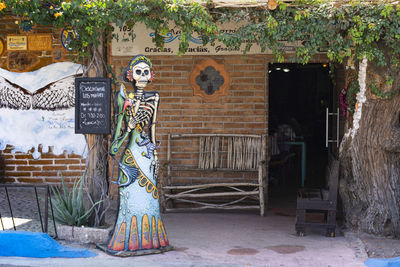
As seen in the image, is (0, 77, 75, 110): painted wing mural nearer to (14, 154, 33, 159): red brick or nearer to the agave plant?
(14, 154, 33, 159): red brick

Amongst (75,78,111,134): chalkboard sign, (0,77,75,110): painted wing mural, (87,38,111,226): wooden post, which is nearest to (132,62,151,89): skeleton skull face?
(75,78,111,134): chalkboard sign

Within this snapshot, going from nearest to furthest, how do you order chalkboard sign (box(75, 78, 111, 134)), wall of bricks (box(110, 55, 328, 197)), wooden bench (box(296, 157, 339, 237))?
chalkboard sign (box(75, 78, 111, 134))
wooden bench (box(296, 157, 339, 237))
wall of bricks (box(110, 55, 328, 197))

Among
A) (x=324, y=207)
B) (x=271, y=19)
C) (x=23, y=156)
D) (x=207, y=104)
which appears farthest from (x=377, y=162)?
(x=23, y=156)

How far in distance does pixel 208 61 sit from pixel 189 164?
5.67ft

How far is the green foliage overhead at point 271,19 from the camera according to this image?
6.08 meters

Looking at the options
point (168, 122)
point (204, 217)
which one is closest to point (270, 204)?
point (204, 217)

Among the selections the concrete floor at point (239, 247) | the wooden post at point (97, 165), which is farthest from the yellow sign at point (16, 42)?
the concrete floor at point (239, 247)

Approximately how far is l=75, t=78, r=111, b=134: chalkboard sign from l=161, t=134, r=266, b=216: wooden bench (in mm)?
2202

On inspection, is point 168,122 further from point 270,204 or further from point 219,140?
point 270,204

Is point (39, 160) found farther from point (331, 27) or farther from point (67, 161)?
point (331, 27)

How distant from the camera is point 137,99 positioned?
5883 mm

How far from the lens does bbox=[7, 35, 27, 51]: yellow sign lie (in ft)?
30.4

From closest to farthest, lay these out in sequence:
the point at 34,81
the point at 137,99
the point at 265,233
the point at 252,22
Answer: the point at 137,99 → the point at 252,22 → the point at 265,233 → the point at 34,81

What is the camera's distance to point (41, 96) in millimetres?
9234
